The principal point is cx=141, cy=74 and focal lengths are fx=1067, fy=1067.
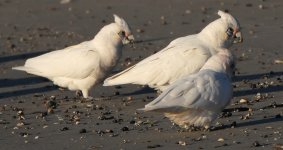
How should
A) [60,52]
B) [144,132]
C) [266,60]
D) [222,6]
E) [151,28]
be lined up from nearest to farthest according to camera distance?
[144,132] < [60,52] < [266,60] < [151,28] < [222,6]

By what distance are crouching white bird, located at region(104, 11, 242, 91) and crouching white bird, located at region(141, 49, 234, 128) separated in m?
1.97

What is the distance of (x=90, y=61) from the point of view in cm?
1373

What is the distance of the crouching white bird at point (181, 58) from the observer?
13.1 m

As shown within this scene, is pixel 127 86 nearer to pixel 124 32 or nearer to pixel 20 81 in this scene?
pixel 124 32

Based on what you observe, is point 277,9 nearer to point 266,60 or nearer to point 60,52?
point 266,60

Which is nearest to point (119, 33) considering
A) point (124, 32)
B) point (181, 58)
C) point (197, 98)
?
point (124, 32)

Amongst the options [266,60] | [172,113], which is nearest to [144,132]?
[172,113]

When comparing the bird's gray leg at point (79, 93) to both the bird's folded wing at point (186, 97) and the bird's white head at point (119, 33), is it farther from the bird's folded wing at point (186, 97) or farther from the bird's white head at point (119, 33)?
the bird's folded wing at point (186, 97)

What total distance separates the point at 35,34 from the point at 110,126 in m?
8.49

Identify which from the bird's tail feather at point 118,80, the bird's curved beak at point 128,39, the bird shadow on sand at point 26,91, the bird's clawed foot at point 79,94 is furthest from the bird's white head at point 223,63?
the bird shadow on sand at point 26,91

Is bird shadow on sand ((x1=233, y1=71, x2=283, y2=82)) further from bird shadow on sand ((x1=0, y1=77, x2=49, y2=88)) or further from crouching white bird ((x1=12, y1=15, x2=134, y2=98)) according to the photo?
bird shadow on sand ((x1=0, y1=77, x2=49, y2=88))

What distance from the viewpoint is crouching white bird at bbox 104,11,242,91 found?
13086 mm

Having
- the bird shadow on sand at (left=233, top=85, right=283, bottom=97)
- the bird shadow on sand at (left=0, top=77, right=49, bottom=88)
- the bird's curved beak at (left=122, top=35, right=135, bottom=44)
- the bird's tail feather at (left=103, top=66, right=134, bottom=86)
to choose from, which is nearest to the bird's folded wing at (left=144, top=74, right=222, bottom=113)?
the bird's tail feather at (left=103, top=66, right=134, bottom=86)

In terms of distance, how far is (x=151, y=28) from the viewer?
19.6 metres
